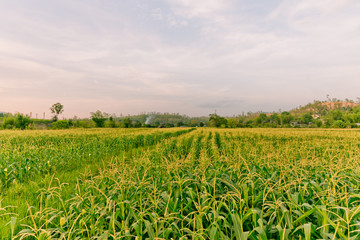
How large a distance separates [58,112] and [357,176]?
118m

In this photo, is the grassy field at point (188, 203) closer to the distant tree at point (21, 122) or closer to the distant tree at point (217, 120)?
the distant tree at point (21, 122)

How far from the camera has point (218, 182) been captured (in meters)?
Answer: 4.04

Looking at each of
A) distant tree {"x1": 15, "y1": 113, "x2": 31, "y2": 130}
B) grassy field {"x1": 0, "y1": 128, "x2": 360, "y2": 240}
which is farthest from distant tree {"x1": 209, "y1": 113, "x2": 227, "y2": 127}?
grassy field {"x1": 0, "y1": 128, "x2": 360, "y2": 240}

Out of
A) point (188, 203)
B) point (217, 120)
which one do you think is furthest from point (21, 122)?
point (217, 120)

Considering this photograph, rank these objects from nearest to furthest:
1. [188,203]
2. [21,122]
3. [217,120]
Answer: [188,203]
[21,122]
[217,120]

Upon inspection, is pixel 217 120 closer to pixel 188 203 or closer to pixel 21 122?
pixel 21 122

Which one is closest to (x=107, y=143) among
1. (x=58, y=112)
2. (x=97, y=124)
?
(x=97, y=124)

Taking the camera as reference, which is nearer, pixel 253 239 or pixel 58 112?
pixel 253 239

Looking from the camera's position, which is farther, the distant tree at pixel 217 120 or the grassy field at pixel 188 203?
the distant tree at pixel 217 120

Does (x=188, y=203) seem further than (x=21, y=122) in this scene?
No

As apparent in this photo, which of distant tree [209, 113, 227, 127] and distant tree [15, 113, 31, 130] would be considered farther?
distant tree [209, 113, 227, 127]

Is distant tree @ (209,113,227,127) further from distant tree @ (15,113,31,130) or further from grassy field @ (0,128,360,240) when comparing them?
grassy field @ (0,128,360,240)

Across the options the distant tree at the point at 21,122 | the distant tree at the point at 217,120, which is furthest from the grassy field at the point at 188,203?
the distant tree at the point at 217,120

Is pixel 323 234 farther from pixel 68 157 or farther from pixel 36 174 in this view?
pixel 68 157
